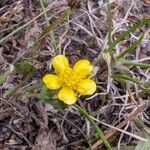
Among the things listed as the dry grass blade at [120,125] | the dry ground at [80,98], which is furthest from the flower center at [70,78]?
the dry grass blade at [120,125]

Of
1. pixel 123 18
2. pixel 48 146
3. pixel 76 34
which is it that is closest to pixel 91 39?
pixel 76 34

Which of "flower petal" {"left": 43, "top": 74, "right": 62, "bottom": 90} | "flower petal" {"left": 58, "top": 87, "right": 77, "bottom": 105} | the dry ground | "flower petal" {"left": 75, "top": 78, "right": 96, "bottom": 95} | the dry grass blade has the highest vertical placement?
"flower petal" {"left": 43, "top": 74, "right": 62, "bottom": 90}

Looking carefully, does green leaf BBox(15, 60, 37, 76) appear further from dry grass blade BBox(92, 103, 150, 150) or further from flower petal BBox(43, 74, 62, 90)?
dry grass blade BBox(92, 103, 150, 150)

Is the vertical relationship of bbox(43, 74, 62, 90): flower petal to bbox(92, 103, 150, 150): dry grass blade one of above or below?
above

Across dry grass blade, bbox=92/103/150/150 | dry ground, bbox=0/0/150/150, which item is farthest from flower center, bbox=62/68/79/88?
dry grass blade, bbox=92/103/150/150

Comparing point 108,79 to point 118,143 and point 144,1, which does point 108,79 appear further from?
point 144,1

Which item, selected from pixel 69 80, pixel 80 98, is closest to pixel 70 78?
pixel 69 80

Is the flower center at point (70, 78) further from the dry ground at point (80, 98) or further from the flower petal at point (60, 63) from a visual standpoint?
the dry ground at point (80, 98)
